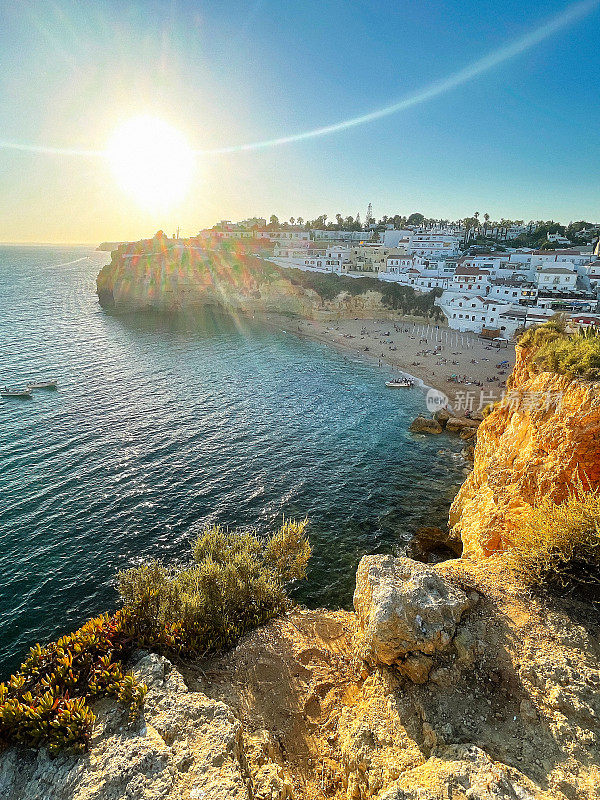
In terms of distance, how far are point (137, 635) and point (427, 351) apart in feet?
220

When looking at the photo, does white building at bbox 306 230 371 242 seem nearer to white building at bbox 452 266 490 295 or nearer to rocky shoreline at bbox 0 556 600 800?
white building at bbox 452 266 490 295

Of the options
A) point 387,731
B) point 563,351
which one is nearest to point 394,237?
point 563,351

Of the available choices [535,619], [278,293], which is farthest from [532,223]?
[535,619]

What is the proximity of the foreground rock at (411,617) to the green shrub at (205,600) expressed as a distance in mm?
5946

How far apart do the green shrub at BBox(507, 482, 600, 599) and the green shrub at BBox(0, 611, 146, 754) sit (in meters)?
12.6

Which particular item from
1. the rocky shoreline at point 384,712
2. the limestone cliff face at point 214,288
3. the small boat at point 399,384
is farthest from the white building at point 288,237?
the rocky shoreline at point 384,712

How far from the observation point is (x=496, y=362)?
66.4m

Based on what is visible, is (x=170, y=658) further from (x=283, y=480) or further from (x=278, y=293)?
(x=278, y=293)

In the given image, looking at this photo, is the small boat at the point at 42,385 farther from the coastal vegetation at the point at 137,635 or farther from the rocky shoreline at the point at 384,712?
the rocky shoreline at the point at 384,712

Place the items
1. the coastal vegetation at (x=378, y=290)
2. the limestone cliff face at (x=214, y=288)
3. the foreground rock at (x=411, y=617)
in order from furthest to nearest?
the limestone cliff face at (x=214, y=288) → the coastal vegetation at (x=378, y=290) → the foreground rock at (x=411, y=617)

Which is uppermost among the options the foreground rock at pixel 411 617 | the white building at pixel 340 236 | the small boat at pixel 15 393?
the white building at pixel 340 236

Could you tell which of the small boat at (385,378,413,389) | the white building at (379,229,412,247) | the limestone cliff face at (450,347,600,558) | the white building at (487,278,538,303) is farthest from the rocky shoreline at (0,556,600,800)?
the white building at (379,229,412,247)

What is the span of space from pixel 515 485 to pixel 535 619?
32.3 feet

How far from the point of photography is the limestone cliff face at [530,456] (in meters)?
18.6
